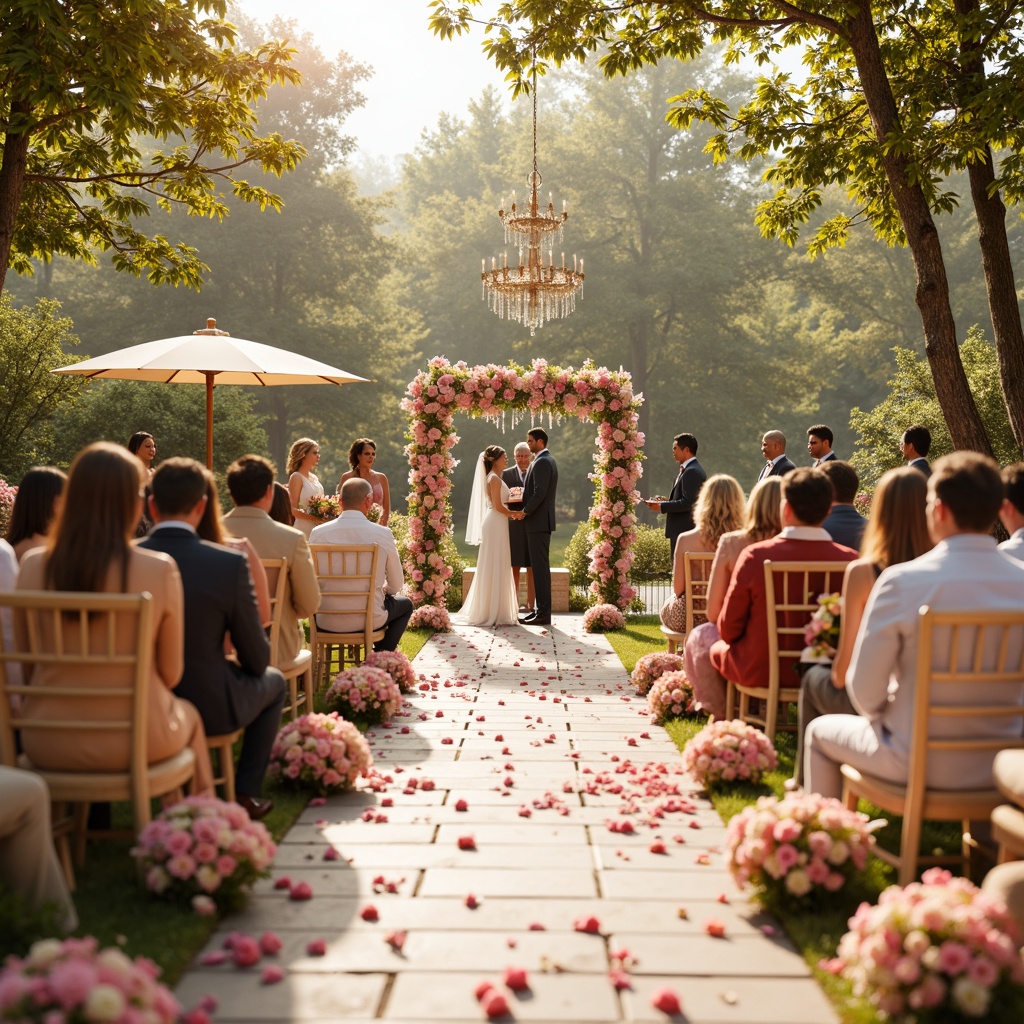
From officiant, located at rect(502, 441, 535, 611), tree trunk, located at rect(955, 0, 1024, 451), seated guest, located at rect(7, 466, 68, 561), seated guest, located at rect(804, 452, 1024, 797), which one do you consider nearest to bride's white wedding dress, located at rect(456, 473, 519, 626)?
→ officiant, located at rect(502, 441, 535, 611)

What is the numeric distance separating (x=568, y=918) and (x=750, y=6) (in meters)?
9.43

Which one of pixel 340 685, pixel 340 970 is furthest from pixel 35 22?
pixel 340 970

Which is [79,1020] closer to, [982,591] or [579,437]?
[982,591]

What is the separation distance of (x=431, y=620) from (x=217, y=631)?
7.98 m

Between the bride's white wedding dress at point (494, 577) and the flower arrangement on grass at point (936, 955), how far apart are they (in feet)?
32.4

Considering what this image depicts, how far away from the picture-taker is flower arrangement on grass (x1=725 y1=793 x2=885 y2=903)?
12.0ft

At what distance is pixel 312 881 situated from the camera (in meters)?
4.05

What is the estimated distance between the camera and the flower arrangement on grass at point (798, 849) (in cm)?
366

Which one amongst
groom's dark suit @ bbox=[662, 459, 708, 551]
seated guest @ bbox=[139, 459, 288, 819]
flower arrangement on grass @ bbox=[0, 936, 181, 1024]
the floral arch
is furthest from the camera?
the floral arch

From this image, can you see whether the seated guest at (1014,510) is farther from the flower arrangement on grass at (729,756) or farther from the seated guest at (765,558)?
the flower arrangement on grass at (729,756)

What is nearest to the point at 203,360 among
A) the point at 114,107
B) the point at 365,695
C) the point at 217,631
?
the point at 114,107

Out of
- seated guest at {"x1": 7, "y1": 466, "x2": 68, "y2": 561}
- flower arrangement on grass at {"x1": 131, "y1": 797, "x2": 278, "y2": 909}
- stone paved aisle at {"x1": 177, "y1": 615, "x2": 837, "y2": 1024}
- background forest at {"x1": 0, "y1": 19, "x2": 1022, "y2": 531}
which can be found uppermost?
background forest at {"x1": 0, "y1": 19, "x2": 1022, "y2": 531}

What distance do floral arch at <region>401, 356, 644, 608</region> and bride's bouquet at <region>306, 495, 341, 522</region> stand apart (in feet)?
10.2

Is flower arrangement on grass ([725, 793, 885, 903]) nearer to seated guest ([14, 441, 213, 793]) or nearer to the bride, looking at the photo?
seated guest ([14, 441, 213, 793])
